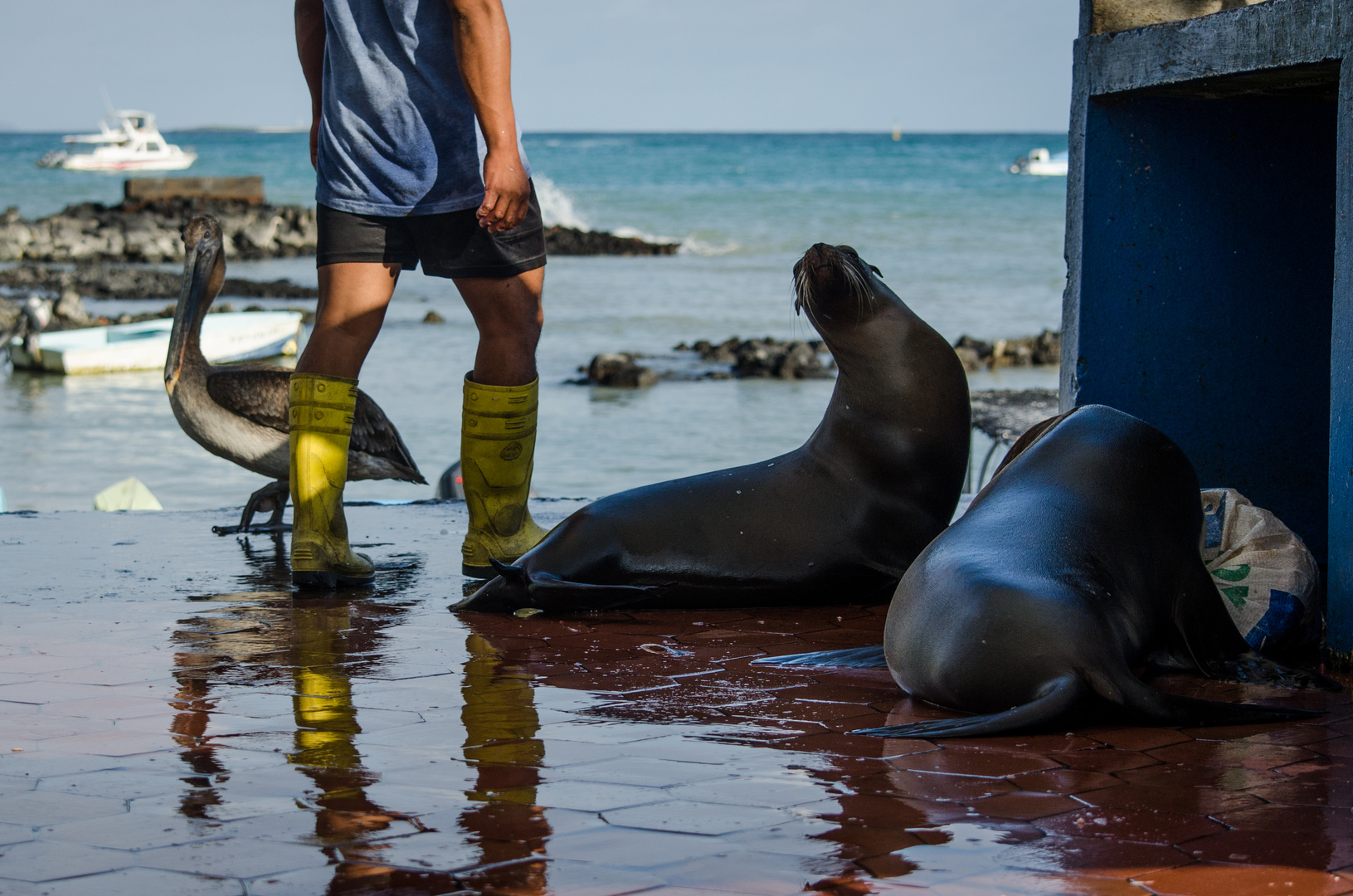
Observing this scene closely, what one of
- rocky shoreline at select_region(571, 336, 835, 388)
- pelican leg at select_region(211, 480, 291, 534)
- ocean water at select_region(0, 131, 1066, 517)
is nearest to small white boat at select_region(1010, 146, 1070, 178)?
ocean water at select_region(0, 131, 1066, 517)

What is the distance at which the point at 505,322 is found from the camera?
15.6ft

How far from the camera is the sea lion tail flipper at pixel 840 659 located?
360 centimetres

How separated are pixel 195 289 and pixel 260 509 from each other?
0.92 metres

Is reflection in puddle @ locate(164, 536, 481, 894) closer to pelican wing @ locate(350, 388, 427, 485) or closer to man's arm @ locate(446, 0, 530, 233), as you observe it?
pelican wing @ locate(350, 388, 427, 485)

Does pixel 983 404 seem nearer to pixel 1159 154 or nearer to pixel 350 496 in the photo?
pixel 350 496

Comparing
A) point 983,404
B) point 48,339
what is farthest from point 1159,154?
point 48,339

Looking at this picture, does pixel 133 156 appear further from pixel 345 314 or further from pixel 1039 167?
pixel 345 314

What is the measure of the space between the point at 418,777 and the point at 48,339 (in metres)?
16.7

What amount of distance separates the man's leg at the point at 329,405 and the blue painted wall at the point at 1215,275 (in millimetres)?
2311

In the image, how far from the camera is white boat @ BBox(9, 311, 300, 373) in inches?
690

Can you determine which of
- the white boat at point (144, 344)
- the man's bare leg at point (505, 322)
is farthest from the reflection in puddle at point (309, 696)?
the white boat at point (144, 344)

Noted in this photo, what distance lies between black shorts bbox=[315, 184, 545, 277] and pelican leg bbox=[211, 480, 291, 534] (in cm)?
139

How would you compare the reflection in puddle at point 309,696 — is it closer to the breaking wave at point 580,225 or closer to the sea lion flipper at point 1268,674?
the sea lion flipper at point 1268,674

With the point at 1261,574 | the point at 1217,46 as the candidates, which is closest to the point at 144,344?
the point at 1217,46
